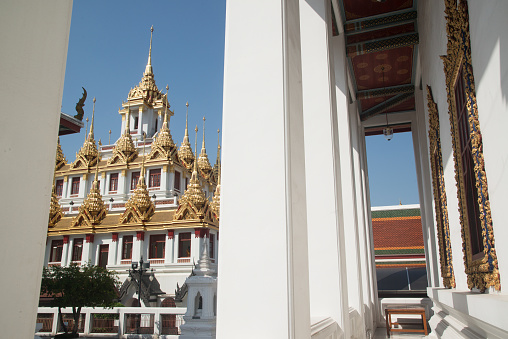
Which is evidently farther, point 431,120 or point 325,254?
point 431,120

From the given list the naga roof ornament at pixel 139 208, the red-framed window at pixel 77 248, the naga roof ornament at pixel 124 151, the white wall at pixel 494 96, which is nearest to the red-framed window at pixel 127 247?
the naga roof ornament at pixel 139 208

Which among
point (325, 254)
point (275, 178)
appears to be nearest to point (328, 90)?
point (325, 254)

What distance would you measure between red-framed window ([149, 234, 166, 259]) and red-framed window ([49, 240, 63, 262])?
584 centimetres

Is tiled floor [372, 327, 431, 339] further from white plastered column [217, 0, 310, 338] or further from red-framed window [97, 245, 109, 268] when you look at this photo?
red-framed window [97, 245, 109, 268]

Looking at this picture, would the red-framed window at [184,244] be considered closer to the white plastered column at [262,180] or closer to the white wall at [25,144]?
the white plastered column at [262,180]

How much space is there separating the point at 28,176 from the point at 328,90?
2.93 metres

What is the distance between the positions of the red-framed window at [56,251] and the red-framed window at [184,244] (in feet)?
24.4

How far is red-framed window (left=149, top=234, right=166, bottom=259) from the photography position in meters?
20.5

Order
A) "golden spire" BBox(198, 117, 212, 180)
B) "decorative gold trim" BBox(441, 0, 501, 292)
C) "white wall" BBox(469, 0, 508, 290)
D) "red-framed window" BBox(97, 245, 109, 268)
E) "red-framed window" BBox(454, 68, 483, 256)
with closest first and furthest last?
"white wall" BBox(469, 0, 508, 290) < "decorative gold trim" BBox(441, 0, 501, 292) < "red-framed window" BBox(454, 68, 483, 256) < "red-framed window" BBox(97, 245, 109, 268) < "golden spire" BBox(198, 117, 212, 180)

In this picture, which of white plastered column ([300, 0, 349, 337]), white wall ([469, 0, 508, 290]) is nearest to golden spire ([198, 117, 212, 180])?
white plastered column ([300, 0, 349, 337])

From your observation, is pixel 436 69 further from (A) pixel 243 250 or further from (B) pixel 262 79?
(A) pixel 243 250

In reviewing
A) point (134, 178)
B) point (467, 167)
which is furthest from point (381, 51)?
point (134, 178)

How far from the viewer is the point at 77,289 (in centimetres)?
1570

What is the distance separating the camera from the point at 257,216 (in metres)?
1.68
